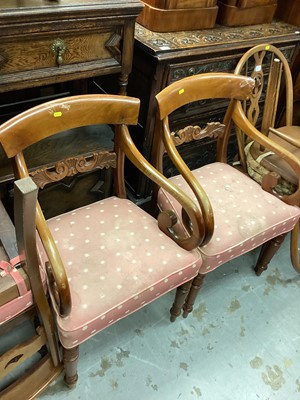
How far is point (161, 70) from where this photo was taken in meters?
1.32

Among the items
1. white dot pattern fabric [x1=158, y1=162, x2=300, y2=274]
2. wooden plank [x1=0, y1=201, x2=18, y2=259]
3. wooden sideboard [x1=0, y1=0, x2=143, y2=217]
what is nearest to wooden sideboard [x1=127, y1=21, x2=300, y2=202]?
wooden sideboard [x1=0, y1=0, x2=143, y2=217]

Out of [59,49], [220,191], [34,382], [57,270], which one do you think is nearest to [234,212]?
[220,191]

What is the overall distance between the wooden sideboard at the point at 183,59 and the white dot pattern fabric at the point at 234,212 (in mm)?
285

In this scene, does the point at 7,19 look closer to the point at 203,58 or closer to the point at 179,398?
the point at 203,58

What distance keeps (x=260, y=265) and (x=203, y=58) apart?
3.20 ft

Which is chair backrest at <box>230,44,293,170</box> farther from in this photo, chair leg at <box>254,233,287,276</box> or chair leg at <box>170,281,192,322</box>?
chair leg at <box>170,281,192,322</box>

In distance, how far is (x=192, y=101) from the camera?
1.29 metres

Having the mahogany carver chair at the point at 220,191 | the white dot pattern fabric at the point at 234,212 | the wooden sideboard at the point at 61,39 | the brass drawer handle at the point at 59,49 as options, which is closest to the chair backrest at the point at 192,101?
the mahogany carver chair at the point at 220,191

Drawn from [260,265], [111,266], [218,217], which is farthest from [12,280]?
[260,265]

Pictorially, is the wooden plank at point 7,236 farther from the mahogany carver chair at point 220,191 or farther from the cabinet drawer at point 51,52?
the mahogany carver chair at point 220,191

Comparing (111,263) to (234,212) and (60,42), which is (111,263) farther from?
(60,42)

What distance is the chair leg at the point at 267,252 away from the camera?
156cm

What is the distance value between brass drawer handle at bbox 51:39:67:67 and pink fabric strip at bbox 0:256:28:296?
58cm

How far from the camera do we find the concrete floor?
1294mm
